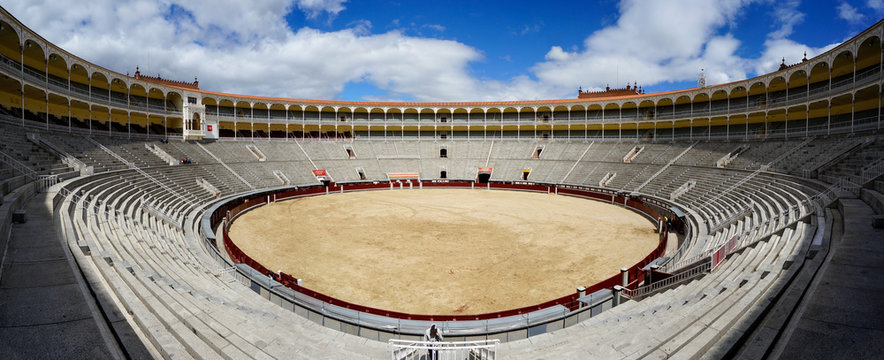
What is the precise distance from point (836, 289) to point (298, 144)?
50423mm

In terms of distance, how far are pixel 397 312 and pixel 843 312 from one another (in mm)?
8750

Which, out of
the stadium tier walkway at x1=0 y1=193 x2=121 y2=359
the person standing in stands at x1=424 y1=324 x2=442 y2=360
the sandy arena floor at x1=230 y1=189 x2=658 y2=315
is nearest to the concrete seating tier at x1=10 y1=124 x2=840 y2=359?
the stadium tier walkway at x1=0 y1=193 x2=121 y2=359

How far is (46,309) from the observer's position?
5172 mm

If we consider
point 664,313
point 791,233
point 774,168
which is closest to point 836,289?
point 664,313

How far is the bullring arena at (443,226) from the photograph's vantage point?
19.5 ft

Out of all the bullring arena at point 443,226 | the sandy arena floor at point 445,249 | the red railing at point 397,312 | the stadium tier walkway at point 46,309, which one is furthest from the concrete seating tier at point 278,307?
the sandy arena floor at point 445,249

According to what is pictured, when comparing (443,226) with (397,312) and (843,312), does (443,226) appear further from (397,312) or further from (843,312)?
(843,312)

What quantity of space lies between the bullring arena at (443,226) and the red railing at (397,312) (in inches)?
4.4

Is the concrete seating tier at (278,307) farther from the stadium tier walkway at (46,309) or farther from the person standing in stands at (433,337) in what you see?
the person standing in stands at (433,337)

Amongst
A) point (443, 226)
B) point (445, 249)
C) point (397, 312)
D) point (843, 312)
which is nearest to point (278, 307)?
point (397, 312)

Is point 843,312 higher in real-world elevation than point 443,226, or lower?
higher

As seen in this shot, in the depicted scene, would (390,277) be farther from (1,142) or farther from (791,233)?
(1,142)

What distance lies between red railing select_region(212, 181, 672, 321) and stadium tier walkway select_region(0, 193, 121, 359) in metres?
5.76

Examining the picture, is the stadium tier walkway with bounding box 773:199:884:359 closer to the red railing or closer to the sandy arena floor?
the red railing
